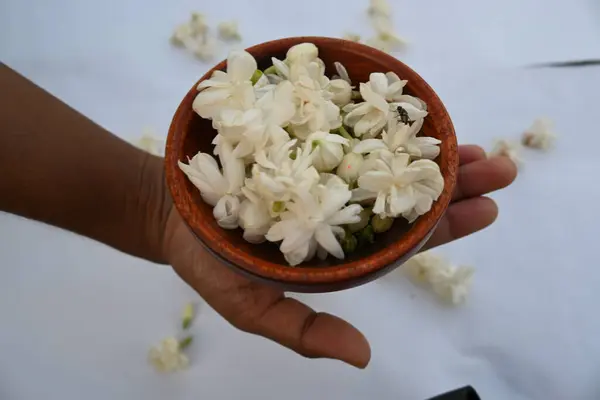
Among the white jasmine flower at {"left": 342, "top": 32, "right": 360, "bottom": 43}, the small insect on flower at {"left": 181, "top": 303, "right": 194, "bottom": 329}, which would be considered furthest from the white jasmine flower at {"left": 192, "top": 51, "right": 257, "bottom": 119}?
the small insect on flower at {"left": 181, "top": 303, "right": 194, "bottom": 329}

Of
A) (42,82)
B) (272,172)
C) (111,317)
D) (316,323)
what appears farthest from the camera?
(42,82)

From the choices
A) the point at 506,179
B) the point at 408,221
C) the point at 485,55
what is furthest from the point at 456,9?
the point at 408,221

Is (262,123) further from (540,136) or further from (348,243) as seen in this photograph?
(540,136)

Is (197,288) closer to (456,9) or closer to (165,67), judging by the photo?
(165,67)

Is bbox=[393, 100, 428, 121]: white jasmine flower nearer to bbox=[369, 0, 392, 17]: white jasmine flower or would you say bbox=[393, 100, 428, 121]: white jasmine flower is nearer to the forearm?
the forearm

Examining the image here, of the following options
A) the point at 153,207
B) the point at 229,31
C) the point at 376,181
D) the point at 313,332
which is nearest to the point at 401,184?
the point at 376,181

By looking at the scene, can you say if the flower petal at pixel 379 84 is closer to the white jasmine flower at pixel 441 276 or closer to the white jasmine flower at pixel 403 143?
the white jasmine flower at pixel 403 143
